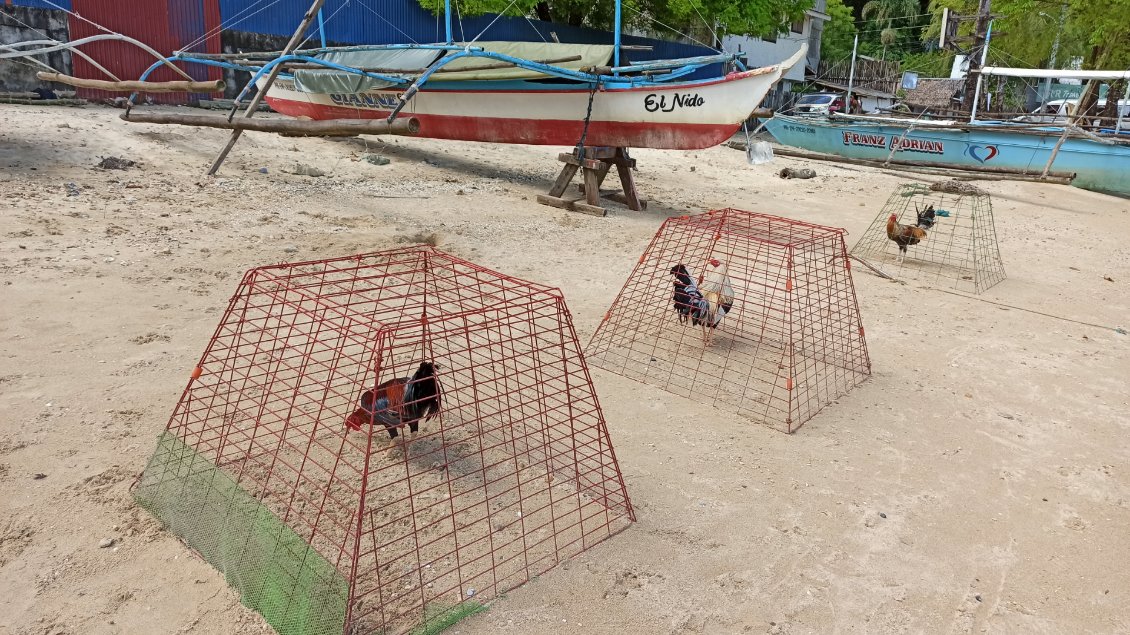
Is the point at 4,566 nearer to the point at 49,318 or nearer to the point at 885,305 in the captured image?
the point at 49,318

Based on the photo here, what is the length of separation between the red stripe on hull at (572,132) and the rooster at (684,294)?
18.7ft

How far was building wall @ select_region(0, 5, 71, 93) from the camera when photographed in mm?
13266

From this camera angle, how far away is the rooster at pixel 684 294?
5.56 meters

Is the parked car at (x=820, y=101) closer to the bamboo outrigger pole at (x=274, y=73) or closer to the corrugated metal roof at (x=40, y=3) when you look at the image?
the bamboo outrigger pole at (x=274, y=73)

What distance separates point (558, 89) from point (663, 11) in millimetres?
11831

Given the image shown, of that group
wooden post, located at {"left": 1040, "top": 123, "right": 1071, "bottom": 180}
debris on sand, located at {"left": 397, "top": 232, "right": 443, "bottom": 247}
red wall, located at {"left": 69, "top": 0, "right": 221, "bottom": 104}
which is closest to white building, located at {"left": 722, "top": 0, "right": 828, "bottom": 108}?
wooden post, located at {"left": 1040, "top": 123, "right": 1071, "bottom": 180}

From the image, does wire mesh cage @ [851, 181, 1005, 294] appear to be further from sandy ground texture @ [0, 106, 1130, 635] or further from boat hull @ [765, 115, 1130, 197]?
boat hull @ [765, 115, 1130, 197]

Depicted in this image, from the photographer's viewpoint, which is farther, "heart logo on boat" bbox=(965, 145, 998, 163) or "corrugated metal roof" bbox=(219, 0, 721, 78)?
"heart logo on boat" bbox=(965, 145, 998, 163)

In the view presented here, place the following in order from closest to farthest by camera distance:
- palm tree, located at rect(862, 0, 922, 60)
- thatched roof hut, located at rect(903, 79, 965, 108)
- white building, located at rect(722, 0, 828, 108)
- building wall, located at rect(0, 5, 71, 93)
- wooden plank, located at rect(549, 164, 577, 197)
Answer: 1. wooden plank, located at rect(549, 164, 577, 197)
2. building wall, located at rect(0, 5, 71, 93)
3. thatched roof hut, located at rect(903, 79, 965, 108)
4. white building, located at rect(722, 0, 828, 108)
5. palm tree, located at rect(862, 0, 922, 60)

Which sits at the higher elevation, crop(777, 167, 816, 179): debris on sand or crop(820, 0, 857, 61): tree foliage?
crop(820, 0, 857, 61): tree foliage

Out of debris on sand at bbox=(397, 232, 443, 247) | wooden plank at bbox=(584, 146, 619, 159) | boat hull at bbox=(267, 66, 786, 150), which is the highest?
boat hull at bbox=(267, 66, 786, 150)

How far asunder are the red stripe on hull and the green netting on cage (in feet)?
24.3

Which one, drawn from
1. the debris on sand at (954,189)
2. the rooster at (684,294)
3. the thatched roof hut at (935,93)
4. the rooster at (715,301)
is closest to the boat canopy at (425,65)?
the debris on sand at (954,189)

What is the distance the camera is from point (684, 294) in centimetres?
568
